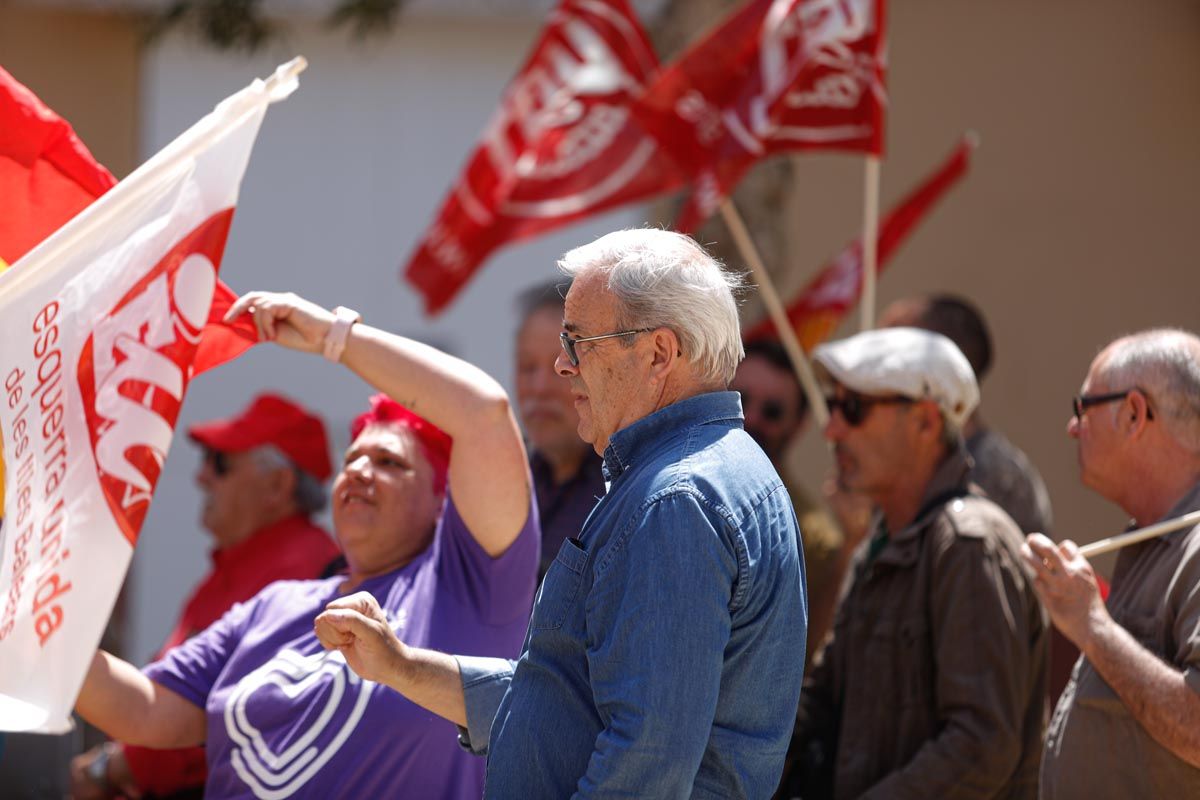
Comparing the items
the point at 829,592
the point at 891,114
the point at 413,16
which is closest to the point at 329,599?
the point at 829,592

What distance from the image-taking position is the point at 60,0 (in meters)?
7.87

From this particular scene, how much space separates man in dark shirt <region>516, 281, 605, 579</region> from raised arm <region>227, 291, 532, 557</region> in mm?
1238

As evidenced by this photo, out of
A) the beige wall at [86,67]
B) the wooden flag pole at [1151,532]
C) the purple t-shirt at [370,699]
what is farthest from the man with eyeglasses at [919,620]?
the beige wall at [86,67]

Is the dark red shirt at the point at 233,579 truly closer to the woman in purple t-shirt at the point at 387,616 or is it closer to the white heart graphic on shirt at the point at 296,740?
the woman in purple t-shirt at the point at 387,616

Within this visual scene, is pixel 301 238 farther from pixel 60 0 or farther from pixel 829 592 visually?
pixel 829 592

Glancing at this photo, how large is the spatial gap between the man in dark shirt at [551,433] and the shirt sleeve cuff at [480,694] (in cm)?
165

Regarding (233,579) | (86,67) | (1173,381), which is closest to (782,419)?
(233,579)

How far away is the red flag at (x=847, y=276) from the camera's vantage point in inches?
231

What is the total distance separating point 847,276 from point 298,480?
225cm

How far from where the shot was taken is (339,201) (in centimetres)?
812

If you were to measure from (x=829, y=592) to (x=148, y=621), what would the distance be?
4.36 metres

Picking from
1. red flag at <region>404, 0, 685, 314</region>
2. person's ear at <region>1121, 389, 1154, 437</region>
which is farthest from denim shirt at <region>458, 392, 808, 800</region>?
red flag at <region>404, 0, 685, 314</region>

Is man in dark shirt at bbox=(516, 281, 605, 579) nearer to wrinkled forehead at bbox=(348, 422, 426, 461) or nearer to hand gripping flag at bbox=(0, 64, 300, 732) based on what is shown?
wrinkled forehead at bbox=(348, 422, 426, 461)

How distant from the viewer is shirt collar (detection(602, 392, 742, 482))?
2.25 meters
